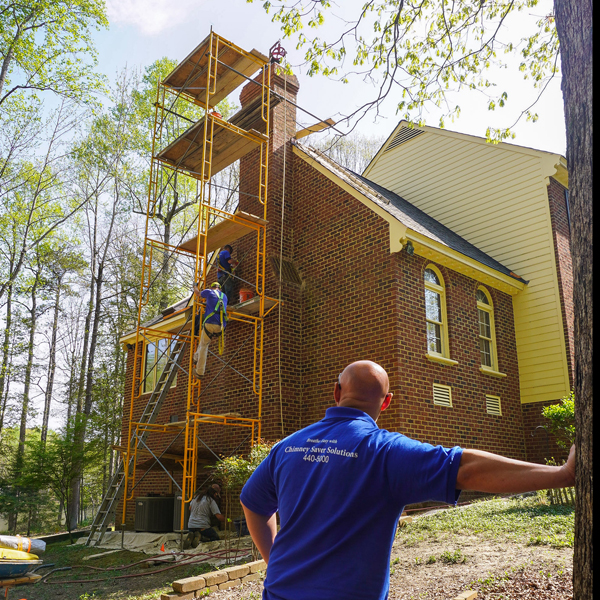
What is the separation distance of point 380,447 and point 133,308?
83.2ft

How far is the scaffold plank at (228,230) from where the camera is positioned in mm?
11930

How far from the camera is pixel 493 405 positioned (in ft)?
39.4

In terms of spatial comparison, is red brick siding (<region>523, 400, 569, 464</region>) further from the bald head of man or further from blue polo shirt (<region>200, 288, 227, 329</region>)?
the bald head of man

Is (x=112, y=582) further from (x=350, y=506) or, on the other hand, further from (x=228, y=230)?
(x=350, y=506)

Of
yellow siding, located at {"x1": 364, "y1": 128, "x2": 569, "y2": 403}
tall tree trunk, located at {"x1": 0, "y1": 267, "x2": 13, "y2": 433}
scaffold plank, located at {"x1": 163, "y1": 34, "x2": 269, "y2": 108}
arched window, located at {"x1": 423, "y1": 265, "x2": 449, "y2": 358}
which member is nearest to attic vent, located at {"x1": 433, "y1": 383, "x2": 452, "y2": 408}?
arched window, located at {"x1": 423, "y1": 265, "x2": 449, "y2": 358}

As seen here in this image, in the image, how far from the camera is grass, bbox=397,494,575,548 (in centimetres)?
632

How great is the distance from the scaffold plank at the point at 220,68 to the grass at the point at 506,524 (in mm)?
10296

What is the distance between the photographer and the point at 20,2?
1586cm

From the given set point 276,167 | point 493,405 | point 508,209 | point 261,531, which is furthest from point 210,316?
point 261,531

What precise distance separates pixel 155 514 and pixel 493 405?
776 cm

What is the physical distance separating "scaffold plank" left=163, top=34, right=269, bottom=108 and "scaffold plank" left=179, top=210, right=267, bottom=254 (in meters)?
3.29

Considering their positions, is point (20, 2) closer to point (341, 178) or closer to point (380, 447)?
point (341, 178)

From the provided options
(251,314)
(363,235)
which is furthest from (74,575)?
(363,235)

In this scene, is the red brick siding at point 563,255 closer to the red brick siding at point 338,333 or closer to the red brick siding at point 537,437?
the red brick siding at point 537,437
